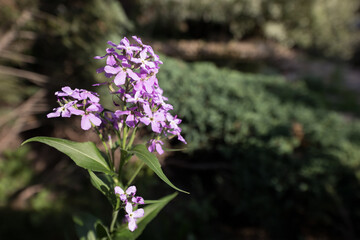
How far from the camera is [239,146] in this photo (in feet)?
10.8

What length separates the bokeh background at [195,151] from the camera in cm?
281

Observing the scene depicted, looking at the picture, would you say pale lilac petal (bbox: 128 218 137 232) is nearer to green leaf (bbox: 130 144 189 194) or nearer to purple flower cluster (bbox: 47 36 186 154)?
green leaf (bbox: 130 144 189 194)

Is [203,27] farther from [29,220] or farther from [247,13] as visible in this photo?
[29,220]

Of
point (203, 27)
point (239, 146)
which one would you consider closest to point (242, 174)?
point (239, 146)

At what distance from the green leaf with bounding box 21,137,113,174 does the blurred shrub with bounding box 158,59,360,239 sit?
2.22 meters

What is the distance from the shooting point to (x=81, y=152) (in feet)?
3.39

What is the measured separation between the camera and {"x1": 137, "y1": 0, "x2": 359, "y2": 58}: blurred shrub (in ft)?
29.0

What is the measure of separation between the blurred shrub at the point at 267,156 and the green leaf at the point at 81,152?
2221 millimetres

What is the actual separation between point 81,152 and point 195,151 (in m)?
2.71

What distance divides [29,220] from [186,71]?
Answer: 2881mm

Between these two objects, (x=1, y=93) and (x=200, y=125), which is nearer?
(x=200, y=125)

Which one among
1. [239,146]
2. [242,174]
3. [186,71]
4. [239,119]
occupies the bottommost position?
[242,174]

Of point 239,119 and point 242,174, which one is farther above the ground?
point 239,119

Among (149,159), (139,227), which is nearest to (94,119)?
(149,159)
